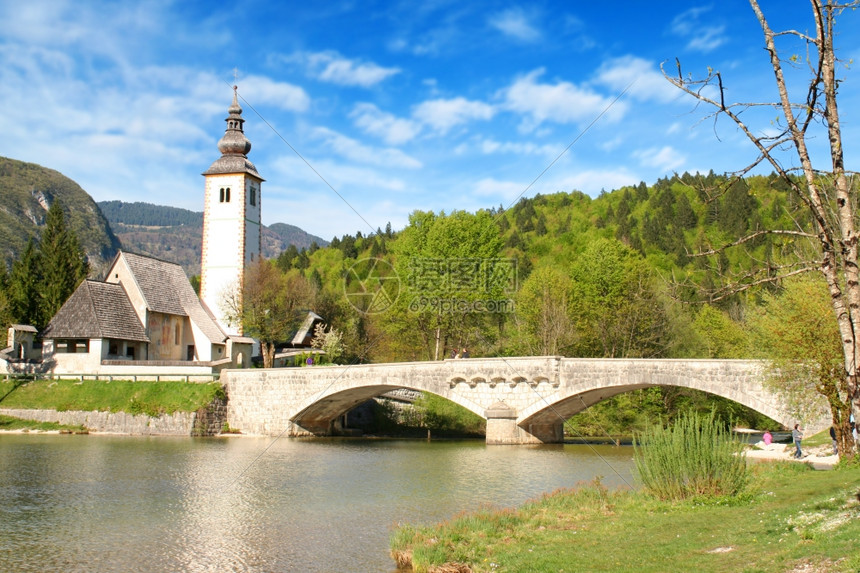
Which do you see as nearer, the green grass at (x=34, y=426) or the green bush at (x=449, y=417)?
the green grass at (x=34, y=426)

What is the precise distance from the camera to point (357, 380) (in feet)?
120

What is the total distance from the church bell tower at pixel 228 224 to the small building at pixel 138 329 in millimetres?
1423

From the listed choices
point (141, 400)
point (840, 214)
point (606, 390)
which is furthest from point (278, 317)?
point (840, 214)

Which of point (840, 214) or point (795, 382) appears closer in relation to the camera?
point (840, 214)

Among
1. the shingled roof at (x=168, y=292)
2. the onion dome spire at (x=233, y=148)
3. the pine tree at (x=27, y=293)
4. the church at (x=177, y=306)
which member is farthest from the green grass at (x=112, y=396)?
the onion dome spire at (x=233, y=148)

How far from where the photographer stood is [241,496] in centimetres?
1908

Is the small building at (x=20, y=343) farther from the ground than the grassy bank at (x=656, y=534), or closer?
farther from the ground

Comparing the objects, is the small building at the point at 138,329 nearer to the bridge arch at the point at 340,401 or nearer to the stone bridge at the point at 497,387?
the stone bridge at the point at 497,387

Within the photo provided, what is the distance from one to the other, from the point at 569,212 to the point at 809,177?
99923 mm

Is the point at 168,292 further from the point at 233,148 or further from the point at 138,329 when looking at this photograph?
the point at 233,148

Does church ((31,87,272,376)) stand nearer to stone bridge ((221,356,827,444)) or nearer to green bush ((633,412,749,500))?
stone bridge ((221,356,827,444))

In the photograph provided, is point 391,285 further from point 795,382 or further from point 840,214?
point 840,214

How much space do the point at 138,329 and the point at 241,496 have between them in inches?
1128

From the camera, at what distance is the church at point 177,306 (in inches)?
1667
